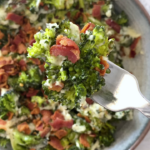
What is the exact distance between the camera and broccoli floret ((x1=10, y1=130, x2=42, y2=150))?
173 cm

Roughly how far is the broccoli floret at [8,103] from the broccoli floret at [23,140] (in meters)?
0.21

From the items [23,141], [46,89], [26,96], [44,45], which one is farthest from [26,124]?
[44,45]

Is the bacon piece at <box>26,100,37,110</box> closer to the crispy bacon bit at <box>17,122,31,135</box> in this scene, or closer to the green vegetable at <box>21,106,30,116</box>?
the green vegetable at <box>21,106,30,116</box>

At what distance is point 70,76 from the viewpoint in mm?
1173

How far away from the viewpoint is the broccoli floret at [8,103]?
5.70ft

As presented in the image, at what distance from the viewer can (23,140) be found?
1746 mm

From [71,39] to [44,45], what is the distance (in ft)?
0.55

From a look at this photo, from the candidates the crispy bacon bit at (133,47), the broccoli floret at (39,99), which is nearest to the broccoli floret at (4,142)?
the broccoli floret at (39,99)

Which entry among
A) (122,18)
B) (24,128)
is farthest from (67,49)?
(24,128)

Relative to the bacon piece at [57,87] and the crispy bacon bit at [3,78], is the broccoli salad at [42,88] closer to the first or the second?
the crispy bacon bit at [3,78]

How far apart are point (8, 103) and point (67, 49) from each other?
0.94 m

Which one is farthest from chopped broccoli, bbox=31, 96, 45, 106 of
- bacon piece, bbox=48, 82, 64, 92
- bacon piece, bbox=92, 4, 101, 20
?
bacon piece, bbox=92, 4, 101, 20

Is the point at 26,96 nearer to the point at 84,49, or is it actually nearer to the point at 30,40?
the point at 30,40

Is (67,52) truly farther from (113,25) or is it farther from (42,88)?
(113,25)
